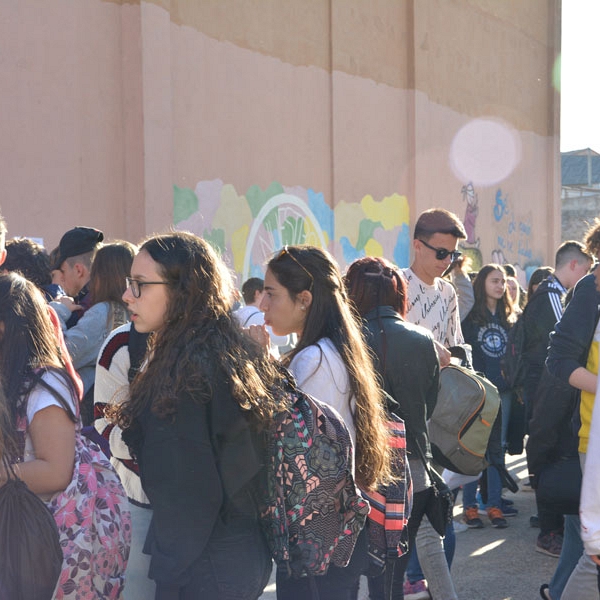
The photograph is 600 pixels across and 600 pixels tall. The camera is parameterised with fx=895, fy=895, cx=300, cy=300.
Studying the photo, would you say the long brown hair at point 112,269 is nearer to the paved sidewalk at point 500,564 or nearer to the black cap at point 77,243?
the black cap at point 77,243

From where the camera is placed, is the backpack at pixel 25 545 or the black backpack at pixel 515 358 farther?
the black backpack at pixel 515 358

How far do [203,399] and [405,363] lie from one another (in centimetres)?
143

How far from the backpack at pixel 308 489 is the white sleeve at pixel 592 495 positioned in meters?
0.68

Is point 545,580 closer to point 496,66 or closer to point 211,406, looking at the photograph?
point 211,406

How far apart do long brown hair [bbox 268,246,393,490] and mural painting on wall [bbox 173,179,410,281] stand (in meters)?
4.91

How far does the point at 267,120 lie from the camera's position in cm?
1049

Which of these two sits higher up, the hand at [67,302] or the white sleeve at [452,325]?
the hand at [67,302]

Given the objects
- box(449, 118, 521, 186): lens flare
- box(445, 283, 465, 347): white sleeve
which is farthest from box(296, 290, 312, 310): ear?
box(449, 118, 521, 186): lens flare

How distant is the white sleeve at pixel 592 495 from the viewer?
267 centimetres

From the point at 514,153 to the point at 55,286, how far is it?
1433 centimetres

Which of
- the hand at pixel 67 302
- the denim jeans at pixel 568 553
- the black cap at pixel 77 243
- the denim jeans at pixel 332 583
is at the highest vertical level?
the black cap at pixel 77 243

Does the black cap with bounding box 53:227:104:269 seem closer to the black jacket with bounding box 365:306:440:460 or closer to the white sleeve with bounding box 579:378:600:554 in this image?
the black jacket with bounding box 365:306:440:460

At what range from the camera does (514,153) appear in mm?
17594

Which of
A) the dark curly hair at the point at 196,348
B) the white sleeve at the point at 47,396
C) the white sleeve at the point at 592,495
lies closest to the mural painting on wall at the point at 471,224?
the white sleeve at the point at 592,495
